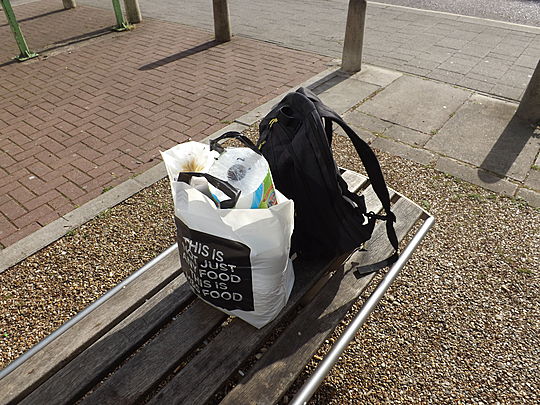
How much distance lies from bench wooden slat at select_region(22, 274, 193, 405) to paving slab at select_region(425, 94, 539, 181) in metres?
2.76

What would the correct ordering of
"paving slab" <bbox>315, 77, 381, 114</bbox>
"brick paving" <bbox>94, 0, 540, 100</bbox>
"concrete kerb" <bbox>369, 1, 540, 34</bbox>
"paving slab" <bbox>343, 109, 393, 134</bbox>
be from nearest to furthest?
"paving slab" <bbox>343, 109, 393, 134</bbox> → "paving slab" <bbox>315, 77, 381, 114</bbox> → "brick paving" <bbox>94, 0, 540, 100</bbox> → "concrete kerb" <bbox>369, 1, 540, 34</bbox>

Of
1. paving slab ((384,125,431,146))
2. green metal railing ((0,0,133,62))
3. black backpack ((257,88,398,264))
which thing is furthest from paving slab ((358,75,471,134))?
green metal railing ((0,0,133,62))

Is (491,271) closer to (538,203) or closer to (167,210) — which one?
(538,203)

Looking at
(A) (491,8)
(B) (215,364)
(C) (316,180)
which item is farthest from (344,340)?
(A) (491,8)

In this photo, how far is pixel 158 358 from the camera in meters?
1.37

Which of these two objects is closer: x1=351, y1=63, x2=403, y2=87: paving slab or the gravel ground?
the gravel ground

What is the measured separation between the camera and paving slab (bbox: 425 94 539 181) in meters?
3.29

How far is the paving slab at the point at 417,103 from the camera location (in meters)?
3.91

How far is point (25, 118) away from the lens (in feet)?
13.7

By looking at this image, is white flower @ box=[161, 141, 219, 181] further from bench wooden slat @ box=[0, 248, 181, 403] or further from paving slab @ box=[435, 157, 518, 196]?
paving slab @ box=[435, 157, 518, 196]

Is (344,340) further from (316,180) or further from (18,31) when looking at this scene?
(18,31)

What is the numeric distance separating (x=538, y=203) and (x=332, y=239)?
2082 mm

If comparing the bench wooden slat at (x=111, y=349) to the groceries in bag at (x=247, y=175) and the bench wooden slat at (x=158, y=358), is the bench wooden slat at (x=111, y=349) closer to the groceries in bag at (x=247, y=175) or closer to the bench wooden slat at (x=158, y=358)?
the bench wooden slat at (x=158, y=358)

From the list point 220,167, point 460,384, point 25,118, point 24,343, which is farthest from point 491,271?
point 25,118
